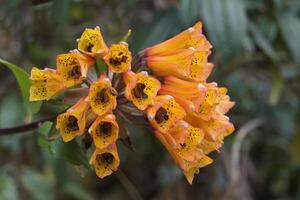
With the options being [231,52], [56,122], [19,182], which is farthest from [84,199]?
[56,122]

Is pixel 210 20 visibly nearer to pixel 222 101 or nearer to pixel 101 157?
pixel 222 101

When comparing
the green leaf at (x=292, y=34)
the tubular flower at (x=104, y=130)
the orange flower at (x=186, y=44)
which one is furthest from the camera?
the green leaf at (x=292, y=34)

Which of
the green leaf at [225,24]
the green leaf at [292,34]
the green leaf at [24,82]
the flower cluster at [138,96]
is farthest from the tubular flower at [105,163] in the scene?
the green leaf at [292,34]

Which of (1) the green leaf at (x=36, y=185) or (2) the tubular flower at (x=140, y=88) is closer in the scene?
(2) the tubular flower at (x=140, y=88)

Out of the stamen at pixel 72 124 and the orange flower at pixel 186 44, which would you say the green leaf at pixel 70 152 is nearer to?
the stamen at pixel 72 124

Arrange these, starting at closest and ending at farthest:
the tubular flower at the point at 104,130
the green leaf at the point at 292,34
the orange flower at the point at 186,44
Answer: the tubular flower at the point at 104,130 → the orange flower at the point at 186,44 → the green leaf at the point at 292,34

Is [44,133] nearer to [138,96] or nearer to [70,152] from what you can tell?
[70,152]
